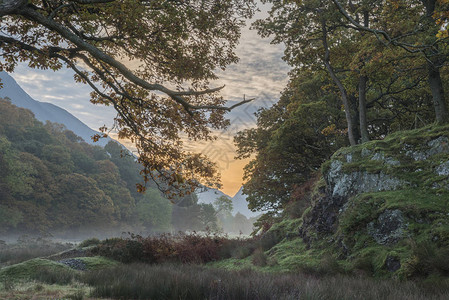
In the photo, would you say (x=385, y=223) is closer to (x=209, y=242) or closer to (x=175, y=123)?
(x=175, y=123)

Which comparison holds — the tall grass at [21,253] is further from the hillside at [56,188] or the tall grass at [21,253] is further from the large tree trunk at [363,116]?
the large tree trunk at [363,116]

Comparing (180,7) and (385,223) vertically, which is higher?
(180,7)

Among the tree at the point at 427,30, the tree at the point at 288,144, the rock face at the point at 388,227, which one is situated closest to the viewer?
the rock face at the point at 388,227

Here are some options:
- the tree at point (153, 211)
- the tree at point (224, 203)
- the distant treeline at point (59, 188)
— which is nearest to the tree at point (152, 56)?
the distant treeline at point (59, 188)

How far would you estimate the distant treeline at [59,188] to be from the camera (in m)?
38.4

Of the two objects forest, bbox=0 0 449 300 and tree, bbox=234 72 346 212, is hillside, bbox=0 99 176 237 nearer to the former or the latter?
tree, bbox=234 72 346 212

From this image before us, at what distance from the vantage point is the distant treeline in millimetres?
38375

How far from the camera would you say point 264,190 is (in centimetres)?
1861

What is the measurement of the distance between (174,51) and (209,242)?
32.4ft

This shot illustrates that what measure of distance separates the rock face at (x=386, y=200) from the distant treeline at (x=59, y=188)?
25153 millimetres

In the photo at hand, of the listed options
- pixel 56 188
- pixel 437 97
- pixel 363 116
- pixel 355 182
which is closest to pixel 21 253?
pixel 355 182

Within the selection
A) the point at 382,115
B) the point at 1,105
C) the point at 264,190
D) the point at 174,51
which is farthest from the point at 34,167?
the point at 382,115

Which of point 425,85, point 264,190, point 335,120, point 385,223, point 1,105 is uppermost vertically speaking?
point 1,105

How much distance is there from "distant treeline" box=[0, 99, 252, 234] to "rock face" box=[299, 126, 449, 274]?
82.5 ft
